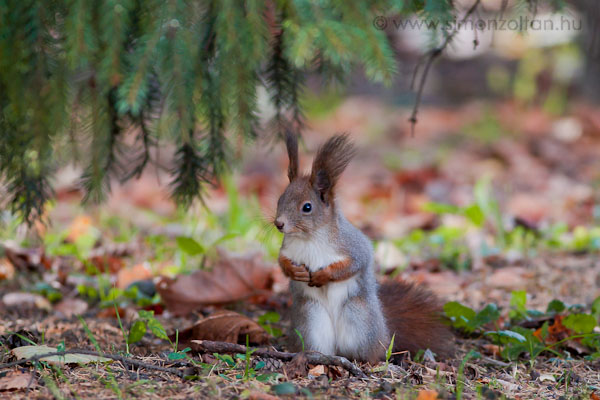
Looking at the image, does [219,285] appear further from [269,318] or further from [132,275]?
[132,275]

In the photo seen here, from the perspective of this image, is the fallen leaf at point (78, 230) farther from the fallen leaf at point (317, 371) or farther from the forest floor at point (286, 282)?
the fallen leaf at point (317, 371)

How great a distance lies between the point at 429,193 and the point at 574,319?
2690 millimetres

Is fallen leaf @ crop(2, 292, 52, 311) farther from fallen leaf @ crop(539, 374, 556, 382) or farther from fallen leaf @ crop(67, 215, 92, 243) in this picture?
fallen leaf @ crop(539, 374, 556, 382)

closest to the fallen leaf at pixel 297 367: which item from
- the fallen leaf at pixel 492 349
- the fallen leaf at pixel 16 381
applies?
the fallen leaf at pixel 16 381

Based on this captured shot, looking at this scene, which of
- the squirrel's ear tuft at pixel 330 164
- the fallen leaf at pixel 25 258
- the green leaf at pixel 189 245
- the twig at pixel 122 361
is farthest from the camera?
the fallen leaf at pixel 25 258

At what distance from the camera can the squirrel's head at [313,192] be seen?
217 centimetres

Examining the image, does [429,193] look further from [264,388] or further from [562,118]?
[264,388]

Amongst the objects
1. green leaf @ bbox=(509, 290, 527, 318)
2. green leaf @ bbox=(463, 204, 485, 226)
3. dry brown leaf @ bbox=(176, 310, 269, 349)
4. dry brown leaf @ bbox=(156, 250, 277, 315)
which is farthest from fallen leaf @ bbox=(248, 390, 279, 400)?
green leaf @ bbox=(463, 204, 485, 226)

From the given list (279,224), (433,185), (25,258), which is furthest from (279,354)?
(433,185)

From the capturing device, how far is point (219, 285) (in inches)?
118

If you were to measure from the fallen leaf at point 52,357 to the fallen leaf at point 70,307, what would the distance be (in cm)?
95

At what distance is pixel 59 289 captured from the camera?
10.6 feet

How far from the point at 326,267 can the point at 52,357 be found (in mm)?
858

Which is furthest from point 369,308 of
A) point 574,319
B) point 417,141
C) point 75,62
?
point 417,141
